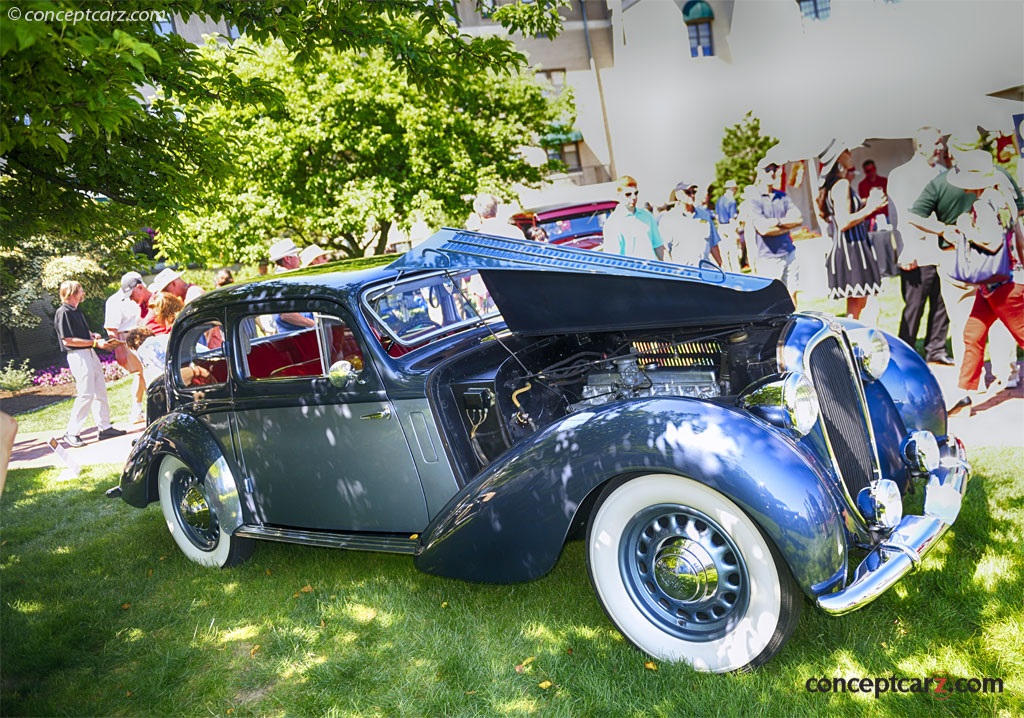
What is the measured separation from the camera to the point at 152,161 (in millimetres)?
4551

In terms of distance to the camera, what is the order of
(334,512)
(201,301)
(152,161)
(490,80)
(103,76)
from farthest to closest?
(490,80), (152,161), (201,301), (334,512), (103,76)

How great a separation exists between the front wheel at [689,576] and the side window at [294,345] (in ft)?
5.20

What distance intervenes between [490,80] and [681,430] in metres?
10.7

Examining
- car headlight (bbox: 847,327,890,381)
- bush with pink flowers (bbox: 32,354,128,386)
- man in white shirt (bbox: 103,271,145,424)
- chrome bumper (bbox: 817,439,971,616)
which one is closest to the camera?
chrome bumper (bbox: 817,439,971,616)

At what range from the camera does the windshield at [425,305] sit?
12.0 ft

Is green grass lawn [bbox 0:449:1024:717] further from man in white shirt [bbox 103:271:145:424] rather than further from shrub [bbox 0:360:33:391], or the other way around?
shrub [bbox 0:360:33:391]

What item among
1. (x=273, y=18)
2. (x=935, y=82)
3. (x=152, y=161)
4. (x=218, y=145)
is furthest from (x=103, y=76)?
(x=935, y=82)

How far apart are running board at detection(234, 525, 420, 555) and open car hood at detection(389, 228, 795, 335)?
1.15 m

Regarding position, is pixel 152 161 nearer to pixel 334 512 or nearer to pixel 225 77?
pixel 225 77

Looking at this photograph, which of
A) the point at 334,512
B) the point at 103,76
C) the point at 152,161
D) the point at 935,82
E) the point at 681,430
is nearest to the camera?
the point at 681,430

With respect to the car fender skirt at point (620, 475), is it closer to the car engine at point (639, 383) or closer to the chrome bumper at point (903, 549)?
the chrome bumper at point (903, 549)

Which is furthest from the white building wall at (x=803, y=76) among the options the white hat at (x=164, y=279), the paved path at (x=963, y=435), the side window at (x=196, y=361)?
the white hat at (x=164, y=279)

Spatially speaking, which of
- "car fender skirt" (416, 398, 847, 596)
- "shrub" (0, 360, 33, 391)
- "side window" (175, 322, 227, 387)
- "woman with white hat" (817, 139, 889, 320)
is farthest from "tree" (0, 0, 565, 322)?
"shrub" (0, 360, 33, 391)

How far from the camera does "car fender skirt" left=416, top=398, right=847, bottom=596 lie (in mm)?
2299
